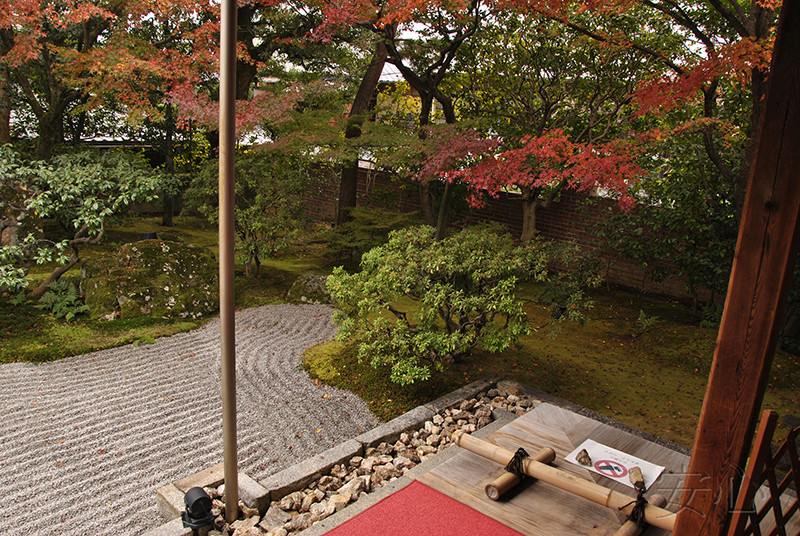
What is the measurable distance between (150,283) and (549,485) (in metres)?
5.64

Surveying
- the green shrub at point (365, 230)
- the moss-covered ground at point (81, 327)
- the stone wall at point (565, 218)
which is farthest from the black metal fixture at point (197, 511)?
the stone wall at point (565, 218)

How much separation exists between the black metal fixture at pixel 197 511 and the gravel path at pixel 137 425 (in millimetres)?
603

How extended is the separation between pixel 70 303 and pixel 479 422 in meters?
5.29

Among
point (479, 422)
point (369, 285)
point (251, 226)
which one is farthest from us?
point (251, 226)

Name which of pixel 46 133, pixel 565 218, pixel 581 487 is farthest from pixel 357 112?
pixel 581 487

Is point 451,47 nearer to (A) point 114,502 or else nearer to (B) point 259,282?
(B) point 259,282

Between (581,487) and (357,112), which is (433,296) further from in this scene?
(357,112)

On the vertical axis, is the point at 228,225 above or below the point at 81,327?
above

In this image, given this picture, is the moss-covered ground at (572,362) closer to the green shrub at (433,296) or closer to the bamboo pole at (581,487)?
the green shrub at (433,296)

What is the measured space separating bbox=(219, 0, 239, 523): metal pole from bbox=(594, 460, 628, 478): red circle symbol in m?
2.08

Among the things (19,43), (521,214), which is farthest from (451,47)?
(19,43)

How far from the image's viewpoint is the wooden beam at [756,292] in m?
1.66

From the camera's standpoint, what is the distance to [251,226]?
7930mm

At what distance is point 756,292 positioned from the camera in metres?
1.74
